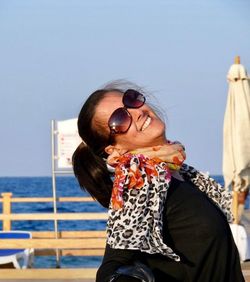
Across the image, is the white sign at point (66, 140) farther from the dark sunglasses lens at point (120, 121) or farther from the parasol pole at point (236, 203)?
the dark sunglasses lens at point (120, 121)

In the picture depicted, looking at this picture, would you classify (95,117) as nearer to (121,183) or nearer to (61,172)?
(121,183)

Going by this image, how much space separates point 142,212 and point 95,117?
37 cm

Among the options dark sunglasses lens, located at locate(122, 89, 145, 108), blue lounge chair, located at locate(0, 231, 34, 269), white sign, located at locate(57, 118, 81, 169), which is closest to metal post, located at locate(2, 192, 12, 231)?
white sign, located at locate(57, 118, 81, 169)

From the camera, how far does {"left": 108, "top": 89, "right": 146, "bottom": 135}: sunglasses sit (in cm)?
190

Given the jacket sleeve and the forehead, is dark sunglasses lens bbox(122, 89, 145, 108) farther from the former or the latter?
the jacket sleeve

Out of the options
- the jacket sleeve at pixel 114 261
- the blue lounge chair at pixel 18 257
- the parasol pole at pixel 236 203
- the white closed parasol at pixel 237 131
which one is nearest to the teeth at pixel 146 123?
the jacket sleeve at pixel 114 261

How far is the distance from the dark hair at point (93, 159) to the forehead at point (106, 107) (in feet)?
0.04

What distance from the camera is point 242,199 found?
8133mm

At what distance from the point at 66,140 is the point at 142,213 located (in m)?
8.19

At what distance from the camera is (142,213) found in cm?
174

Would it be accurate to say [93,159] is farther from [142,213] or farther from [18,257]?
[18,257]

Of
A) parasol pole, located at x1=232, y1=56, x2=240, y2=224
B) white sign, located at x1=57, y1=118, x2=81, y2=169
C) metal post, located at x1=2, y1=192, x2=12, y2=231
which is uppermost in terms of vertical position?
white sign, located at x1=57, y1=118, x2=81, y2=169

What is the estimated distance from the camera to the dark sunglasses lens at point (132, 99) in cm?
194

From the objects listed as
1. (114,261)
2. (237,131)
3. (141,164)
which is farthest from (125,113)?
(237,131)
